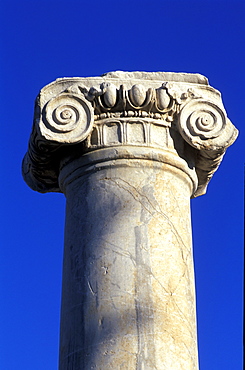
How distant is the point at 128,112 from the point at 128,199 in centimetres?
107

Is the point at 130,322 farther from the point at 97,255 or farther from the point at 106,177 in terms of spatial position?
the point at 106,177

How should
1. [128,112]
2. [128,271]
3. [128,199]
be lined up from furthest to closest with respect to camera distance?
1. [128,112]
2. [128,199]
3. [128,271]

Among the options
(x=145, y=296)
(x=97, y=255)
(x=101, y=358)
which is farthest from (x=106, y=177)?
(x=101, y=358)

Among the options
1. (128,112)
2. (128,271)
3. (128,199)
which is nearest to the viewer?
(128,271)

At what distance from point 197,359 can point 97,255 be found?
1417mm

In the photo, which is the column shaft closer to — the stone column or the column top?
the stone column

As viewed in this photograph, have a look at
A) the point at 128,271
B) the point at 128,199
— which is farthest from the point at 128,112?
the point at 128,271

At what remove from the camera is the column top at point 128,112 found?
27.8ft

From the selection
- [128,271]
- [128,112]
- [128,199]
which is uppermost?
[128,112]

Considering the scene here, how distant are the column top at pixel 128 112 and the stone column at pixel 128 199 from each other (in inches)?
0.4

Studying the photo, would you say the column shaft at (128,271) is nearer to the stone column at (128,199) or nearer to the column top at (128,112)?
the stone column at (128,199)

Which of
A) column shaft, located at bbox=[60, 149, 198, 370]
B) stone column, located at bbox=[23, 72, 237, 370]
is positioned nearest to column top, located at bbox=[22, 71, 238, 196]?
A: stone column, located at bbox=[23, 72, 237, 370]

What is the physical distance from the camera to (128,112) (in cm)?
856

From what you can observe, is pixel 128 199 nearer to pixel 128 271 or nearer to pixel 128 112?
pixel 128 271
